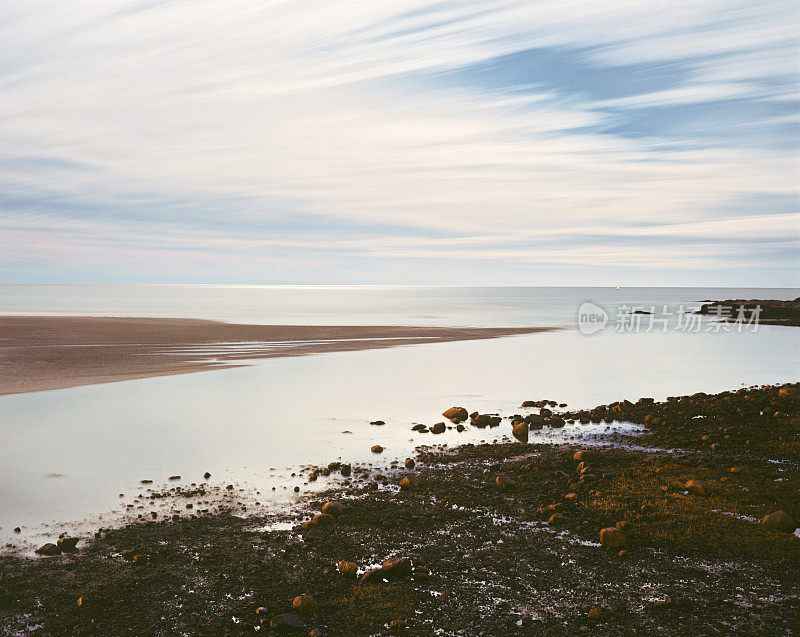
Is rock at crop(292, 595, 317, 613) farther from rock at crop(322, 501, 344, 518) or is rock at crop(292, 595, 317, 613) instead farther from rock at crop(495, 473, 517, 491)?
rock at crop(495, 473, 517, 491)

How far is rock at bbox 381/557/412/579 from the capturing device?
7.52 meters

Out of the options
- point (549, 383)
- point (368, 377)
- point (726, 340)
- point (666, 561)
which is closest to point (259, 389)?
point (368, 377)

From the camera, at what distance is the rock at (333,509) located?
953 centimetres

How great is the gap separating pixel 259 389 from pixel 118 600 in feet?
52.1

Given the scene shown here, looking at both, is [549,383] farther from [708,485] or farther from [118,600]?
[118,600]

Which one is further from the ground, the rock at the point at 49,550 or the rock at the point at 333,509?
the rock at the point at 333,509

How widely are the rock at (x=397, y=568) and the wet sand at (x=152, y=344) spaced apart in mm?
19617

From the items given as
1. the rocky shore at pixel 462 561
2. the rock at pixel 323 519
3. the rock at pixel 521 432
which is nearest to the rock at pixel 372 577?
the rocky shore at pixel 462 561

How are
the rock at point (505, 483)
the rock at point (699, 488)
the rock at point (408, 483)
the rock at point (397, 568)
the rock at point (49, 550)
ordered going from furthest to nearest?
the rock at point (408, 483) < the rock at point (505, 483) < the rock at point (699, 488) < the rock at point (49, 550) < the rock at point (397, 568)

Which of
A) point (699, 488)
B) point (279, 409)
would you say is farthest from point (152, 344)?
point (699, 488)

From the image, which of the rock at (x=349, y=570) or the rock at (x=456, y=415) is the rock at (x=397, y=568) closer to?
the rock at (x=349, y=570)

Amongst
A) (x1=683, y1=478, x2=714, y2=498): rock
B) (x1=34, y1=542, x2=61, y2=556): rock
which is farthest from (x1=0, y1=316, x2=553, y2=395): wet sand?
(x1=683, y1=478, x2=714, y2=498): rock

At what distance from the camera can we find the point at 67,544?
8.42 metres

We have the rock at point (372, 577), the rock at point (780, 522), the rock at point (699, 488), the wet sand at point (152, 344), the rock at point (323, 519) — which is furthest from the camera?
the wet sand at point (152, 344)
